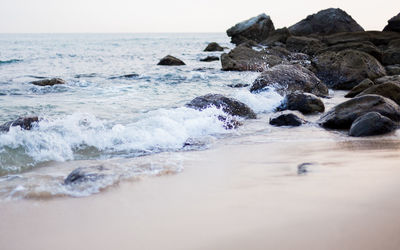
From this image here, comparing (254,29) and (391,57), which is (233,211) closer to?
(391,57)

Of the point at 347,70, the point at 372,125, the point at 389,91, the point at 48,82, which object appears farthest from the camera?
the point at 48,82

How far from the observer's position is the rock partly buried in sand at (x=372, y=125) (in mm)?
5488

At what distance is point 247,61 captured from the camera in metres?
15.9

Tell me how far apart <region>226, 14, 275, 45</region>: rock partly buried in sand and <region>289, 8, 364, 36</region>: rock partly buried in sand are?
2184 mm

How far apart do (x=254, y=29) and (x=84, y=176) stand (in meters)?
33.7

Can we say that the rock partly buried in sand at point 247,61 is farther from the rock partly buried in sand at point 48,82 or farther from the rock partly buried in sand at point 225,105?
the rock partly buried in sand at point 225,105

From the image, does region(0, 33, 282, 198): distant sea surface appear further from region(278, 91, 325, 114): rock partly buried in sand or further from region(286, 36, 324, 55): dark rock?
region(286, 36, 324, 55): dark rock

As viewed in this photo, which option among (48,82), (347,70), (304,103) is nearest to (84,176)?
(304,103)

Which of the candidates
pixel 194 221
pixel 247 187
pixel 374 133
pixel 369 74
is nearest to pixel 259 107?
pixel 374 133

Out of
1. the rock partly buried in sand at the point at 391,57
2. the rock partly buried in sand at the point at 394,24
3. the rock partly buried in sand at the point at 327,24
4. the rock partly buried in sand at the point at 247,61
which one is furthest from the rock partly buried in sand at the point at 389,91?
the rock partly buried in sand at the point at 327,24

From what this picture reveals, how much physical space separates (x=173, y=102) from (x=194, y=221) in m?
6.68

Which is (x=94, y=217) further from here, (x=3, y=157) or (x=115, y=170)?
(x=3, y=157)

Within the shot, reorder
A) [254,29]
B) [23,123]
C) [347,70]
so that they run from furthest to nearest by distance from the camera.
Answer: [254,29], [347,70], [23,123]

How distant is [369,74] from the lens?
11.1 m
